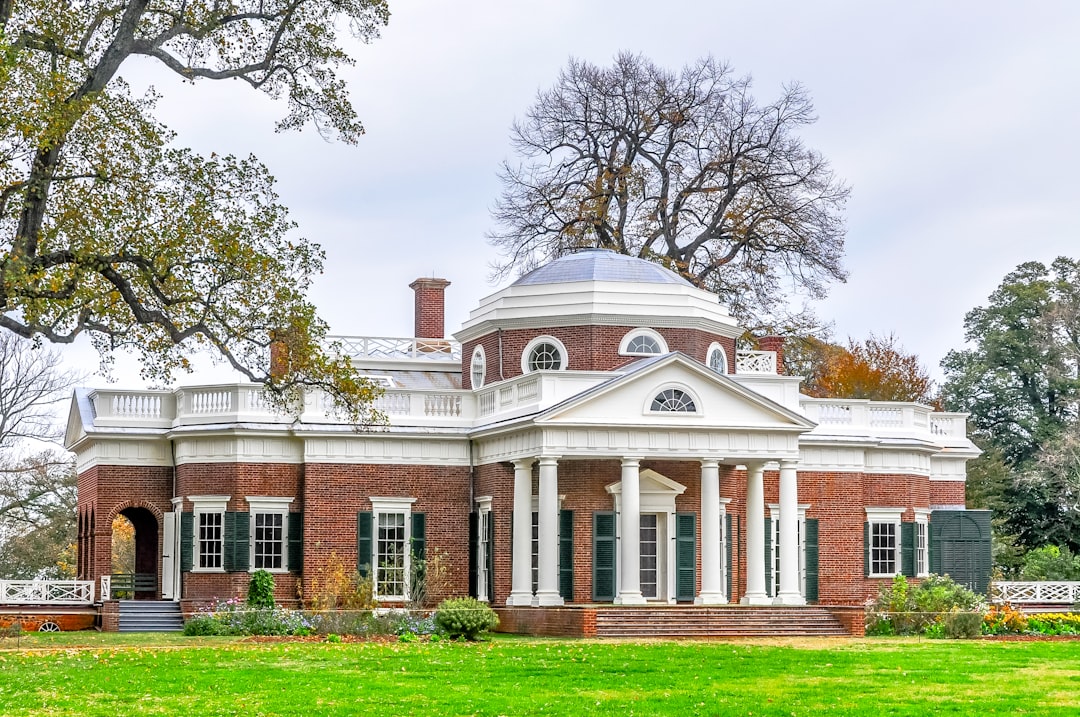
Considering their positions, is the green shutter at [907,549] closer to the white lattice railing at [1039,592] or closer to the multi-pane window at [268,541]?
the white lattice railing at [1039,592]

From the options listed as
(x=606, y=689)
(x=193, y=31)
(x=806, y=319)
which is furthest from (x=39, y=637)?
(x=806, y=319)

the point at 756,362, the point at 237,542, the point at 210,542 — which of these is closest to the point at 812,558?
the point at 756,362

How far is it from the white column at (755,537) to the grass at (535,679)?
589 cm

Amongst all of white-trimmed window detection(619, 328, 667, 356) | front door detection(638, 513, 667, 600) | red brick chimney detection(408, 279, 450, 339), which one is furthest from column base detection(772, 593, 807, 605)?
red brick chimney detection(408, 279, 450, 339)

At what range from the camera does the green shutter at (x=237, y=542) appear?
119 ft

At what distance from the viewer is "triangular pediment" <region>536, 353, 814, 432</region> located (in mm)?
34156

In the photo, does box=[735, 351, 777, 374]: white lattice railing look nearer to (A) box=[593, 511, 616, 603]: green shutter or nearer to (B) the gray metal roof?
(B) the gray metal roof

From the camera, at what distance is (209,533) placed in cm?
3666

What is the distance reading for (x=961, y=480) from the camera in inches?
1688

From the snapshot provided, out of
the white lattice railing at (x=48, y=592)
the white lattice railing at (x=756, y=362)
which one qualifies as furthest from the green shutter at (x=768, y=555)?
the white lattice railing at (x=48, y=592)

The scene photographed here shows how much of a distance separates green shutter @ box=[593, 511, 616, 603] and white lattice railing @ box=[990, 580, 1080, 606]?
10688mm

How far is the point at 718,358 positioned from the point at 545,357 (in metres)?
4.01

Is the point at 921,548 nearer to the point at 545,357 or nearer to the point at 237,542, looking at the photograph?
the point at 545,357

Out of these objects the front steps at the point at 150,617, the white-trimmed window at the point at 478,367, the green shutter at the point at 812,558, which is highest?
the white-trimmed window at the point at 478,367
